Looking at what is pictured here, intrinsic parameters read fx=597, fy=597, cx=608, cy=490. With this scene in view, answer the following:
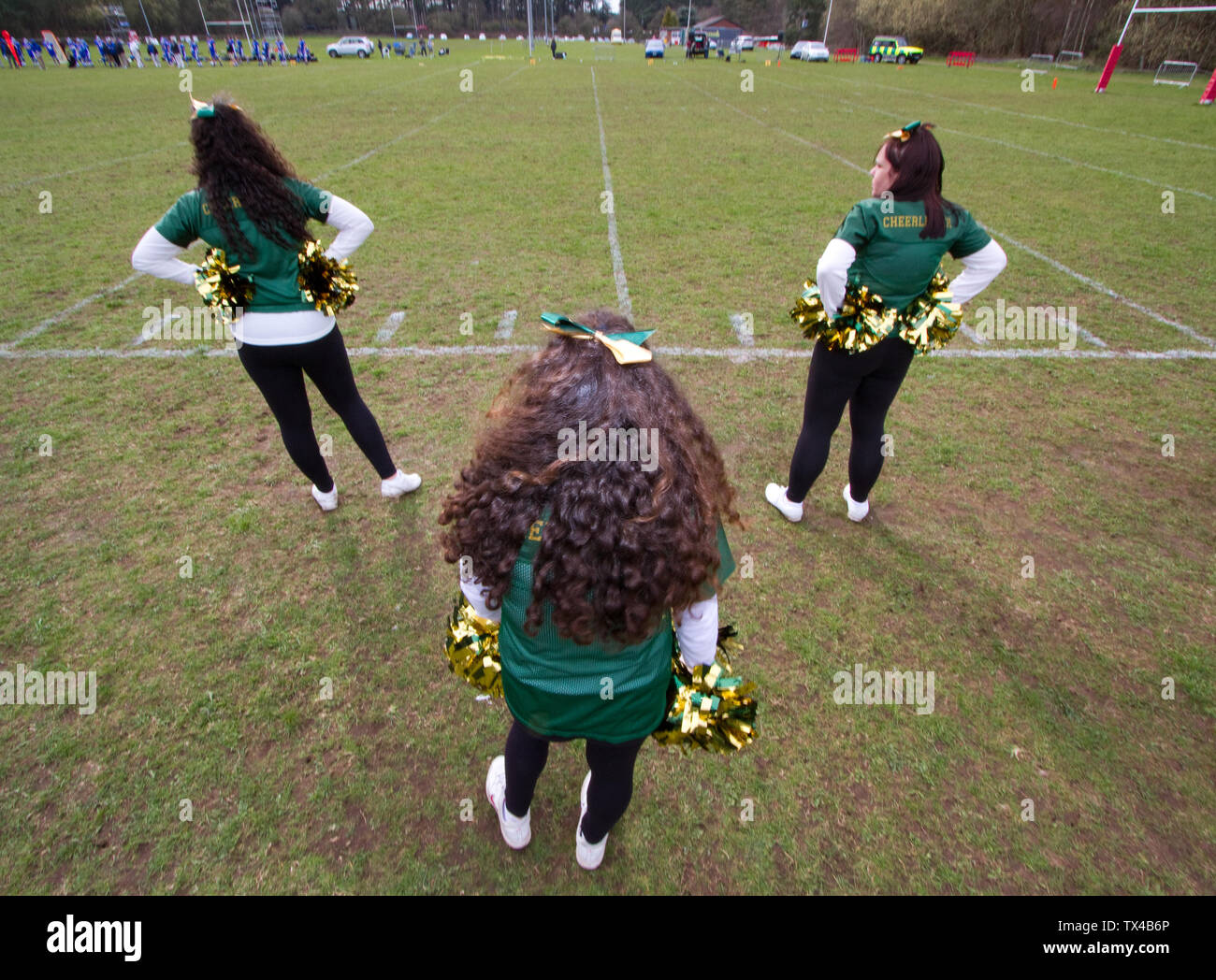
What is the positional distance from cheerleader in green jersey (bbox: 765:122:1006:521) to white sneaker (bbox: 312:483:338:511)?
9.04ft

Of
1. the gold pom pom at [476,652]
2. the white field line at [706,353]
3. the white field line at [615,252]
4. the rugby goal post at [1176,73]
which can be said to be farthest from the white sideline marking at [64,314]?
the rugby goal post at [1176,73]

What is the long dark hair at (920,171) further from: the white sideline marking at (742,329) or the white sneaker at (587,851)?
the white sideline marking at (742,329)

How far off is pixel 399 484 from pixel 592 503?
2.74 metres

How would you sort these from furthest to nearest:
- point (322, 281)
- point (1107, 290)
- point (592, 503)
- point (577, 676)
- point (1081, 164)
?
point (1081, 164) → point (1107, 290) → point (322, 281) → point (577, 676) → point (592, 503)

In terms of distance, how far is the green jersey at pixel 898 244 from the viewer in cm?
246

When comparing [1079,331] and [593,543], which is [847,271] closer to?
[593,543]

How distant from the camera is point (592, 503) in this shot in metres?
1.26

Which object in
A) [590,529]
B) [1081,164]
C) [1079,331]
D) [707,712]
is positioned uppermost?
[590,529]

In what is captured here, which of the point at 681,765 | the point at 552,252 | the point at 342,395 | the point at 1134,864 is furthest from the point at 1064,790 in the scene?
the point at 552,252

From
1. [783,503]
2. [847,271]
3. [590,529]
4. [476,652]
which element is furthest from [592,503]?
[783,503]

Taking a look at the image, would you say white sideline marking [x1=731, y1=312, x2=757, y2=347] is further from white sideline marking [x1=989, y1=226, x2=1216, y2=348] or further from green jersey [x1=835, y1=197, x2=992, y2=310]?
white sideline marking [x1=989, y1=226, x2=1216, y2=348]

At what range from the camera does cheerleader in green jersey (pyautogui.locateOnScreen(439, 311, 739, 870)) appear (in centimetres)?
127

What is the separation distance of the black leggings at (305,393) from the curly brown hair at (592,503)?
2005mm

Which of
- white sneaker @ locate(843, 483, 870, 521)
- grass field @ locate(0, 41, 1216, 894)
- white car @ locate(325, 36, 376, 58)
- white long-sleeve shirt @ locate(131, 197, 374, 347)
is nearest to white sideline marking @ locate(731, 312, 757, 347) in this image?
grass field @ locate(0, 41, 1216, 894)
